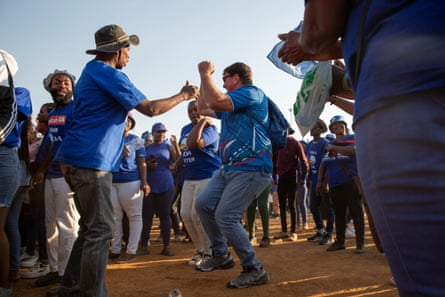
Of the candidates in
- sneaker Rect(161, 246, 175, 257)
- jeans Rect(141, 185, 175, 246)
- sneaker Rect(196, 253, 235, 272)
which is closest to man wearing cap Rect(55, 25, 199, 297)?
sneaker Rect(196, 253, 235, 272)

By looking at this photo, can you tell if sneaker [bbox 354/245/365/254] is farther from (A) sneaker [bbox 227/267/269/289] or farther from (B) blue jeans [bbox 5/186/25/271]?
(B) blue jeans [bbox 5/186/25/271]

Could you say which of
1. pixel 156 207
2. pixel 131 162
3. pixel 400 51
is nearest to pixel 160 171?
pixel 156 207

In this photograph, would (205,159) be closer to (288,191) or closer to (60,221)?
(60,221)

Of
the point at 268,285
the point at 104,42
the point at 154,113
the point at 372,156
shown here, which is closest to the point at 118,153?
the point at 154,113

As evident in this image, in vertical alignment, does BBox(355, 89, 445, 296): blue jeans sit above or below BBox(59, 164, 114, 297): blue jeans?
above

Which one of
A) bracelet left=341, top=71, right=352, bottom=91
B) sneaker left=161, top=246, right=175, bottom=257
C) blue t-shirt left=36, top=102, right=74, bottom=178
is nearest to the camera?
bracelet left=341, top=71, right=352, bottom=91

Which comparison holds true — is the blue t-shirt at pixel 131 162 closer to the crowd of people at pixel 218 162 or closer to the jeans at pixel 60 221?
the crowd of people at pixel 218 162

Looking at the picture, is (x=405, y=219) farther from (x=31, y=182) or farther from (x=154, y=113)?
(x=31, y=182)

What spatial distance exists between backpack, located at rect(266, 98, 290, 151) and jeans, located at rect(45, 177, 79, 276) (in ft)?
7.53

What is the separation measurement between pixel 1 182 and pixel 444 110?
11.2ft

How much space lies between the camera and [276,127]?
4.13 m

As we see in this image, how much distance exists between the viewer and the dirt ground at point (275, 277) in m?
3.57

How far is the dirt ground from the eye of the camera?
357 cm

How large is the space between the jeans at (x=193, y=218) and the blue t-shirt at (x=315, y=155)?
3.28 m
